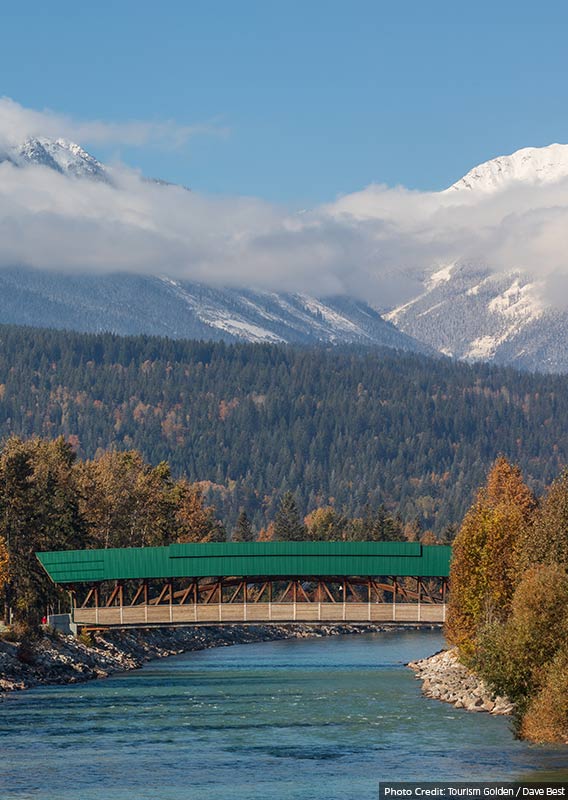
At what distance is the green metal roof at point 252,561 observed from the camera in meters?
111

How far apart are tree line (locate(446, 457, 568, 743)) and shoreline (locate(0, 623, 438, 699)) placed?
15.1 m

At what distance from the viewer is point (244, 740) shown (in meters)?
67.0

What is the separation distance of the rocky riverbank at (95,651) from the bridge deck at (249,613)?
8.81 ft

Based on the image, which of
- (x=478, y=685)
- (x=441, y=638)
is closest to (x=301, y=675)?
(x=478, y=685)

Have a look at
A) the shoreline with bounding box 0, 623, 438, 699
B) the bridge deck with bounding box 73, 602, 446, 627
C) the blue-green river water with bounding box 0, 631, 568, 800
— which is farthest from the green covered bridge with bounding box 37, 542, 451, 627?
the blue-green river water with bounding box 0, 631, 568, 800

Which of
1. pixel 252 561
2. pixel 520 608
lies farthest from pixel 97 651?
pixel 520 608

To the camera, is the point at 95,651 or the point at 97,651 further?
the point at 97,651

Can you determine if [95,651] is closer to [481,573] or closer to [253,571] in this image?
[253,571]

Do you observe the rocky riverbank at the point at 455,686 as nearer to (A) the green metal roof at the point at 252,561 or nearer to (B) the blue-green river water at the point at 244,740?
(B) the blue-green river water at the point at 244,740

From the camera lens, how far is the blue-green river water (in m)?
55.2

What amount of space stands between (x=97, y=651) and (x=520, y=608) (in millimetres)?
52953

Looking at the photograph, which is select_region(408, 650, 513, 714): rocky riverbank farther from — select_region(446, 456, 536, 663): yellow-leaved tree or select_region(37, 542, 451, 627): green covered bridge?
select_region(37, 542, 451, 627): green covered bridge

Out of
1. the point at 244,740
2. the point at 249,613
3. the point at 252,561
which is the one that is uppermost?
the point at 252,561

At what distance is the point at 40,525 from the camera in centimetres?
12131
